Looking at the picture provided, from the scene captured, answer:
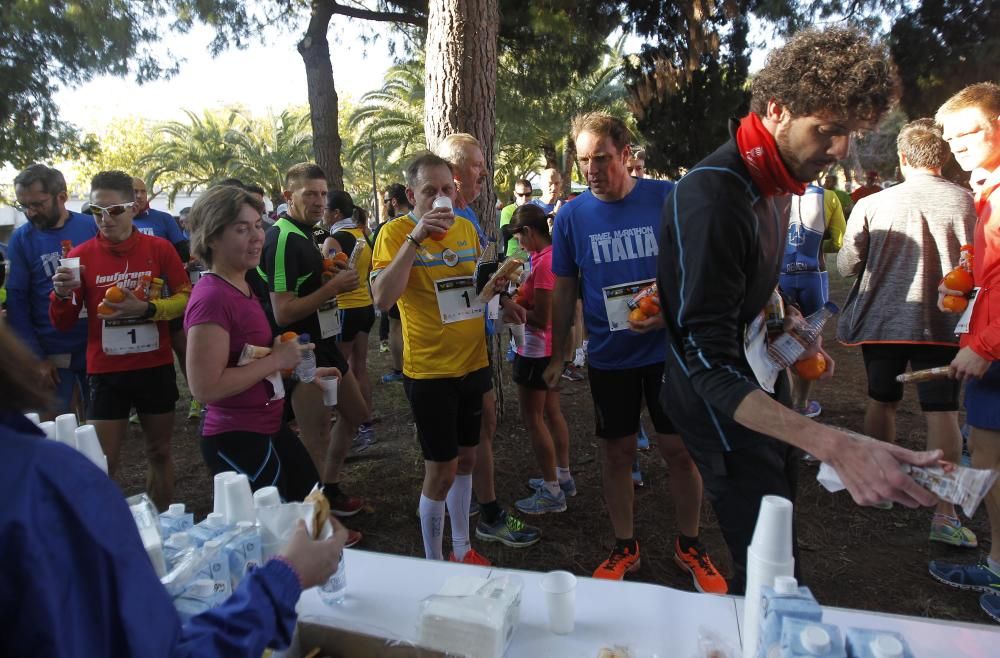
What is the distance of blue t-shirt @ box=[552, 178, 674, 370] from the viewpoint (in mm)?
2822

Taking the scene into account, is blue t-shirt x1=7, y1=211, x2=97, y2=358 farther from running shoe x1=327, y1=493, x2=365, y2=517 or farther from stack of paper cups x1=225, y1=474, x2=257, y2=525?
stack of paper cups x1=225, y1=474, x2=257, y2=525

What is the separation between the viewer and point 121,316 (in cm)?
313

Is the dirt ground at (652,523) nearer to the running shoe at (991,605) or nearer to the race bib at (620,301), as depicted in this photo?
the running shoe at (991,605)

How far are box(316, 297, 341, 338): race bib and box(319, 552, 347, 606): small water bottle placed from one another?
92.1 inches

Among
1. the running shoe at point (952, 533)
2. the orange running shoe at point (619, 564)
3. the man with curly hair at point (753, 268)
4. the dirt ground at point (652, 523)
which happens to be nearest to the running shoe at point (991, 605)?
the dirt ground at point (652, 523)

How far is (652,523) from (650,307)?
1.54 m

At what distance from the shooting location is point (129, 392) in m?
3.23

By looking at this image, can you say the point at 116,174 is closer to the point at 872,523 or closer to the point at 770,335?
the point at 770,335

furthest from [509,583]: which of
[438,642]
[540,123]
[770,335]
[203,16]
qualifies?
[540,123]

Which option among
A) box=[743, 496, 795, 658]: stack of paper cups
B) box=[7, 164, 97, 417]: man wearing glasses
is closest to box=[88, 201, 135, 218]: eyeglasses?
box=[7, 164, 97, 417]: man wearing glasses

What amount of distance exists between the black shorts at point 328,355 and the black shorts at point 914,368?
9.98 ft

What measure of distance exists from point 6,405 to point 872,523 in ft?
13.0

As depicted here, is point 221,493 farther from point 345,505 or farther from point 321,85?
point 321,85

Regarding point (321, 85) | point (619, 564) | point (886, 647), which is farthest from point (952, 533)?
point (321, 85)
